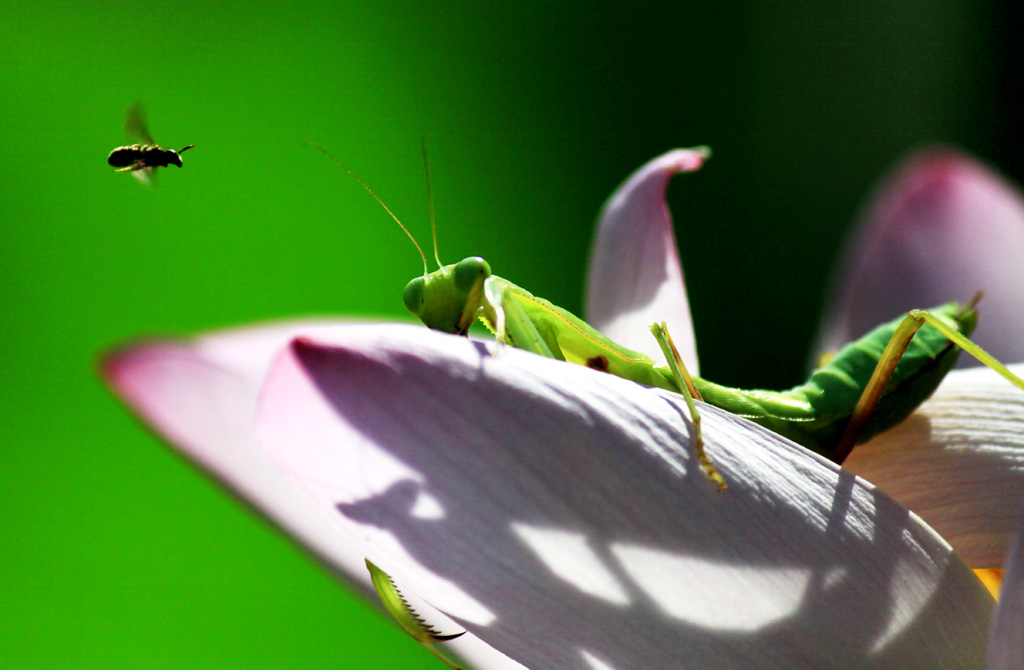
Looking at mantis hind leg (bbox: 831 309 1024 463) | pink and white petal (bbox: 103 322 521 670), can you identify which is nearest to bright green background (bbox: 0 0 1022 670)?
pink and white petal (bbox: 103 322 521 670)

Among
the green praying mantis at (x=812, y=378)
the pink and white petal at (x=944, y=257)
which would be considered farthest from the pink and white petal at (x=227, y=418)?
the pink and white petal at (x=944, y=257)

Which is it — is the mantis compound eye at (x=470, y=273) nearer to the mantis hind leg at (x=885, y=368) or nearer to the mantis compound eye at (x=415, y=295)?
the mantis compound eye at (x=415, y=295)

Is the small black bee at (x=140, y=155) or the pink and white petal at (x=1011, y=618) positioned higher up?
the small black bee at (x=140, y=155)

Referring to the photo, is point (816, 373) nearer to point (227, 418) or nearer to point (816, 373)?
point (816, 373)

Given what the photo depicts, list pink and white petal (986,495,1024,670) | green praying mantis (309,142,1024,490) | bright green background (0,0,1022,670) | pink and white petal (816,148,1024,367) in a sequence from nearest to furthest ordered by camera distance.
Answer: pink and white petal (986,495,1024,670)
green praying mantis (309,142,1024,490)
pink and white petal (816,148,1024,367)
bright green background (0,0,1022,670)

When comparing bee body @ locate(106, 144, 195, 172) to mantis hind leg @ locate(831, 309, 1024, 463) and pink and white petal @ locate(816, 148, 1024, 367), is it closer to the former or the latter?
mantis hind leg @ locate(831, 309, 1024, 463)
